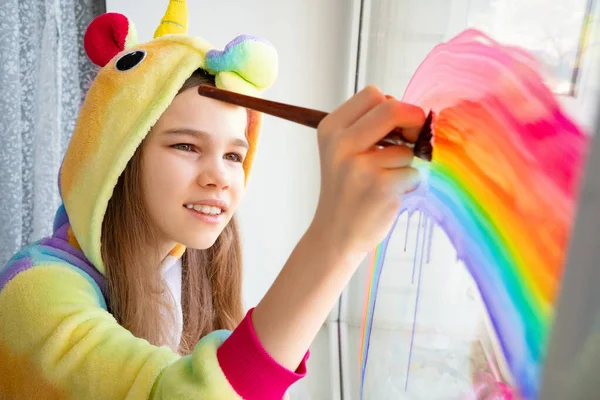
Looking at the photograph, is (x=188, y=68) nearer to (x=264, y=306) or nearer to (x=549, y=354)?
(x=264, y=306)

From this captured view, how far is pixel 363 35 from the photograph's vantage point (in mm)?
1317

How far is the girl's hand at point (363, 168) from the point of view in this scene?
1.16 feet

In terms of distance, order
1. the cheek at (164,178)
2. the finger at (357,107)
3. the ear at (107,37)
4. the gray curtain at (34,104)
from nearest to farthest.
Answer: the finger at (357,107) → the cheek at (164,178) → the ear at (107,37) → the gray curtain at (34,104)

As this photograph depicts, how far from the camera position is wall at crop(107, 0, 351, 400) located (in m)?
1.43

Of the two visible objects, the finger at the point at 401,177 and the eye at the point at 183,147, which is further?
the eye at the point at 183,147

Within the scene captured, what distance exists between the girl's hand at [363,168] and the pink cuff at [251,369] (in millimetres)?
104

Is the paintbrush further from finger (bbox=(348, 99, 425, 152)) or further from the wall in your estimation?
the wall

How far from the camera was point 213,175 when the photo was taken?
2.31 ft

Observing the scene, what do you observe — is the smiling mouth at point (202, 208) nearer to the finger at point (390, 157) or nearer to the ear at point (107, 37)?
the ear at point (107, 37)

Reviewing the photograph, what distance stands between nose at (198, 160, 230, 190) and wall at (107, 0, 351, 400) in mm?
767

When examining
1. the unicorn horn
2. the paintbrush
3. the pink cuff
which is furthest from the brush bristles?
the unicorn horn

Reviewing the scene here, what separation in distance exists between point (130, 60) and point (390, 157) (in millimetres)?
495

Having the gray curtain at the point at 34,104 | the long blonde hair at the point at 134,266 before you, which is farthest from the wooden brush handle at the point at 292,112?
the gray curtain at the point at 34,104

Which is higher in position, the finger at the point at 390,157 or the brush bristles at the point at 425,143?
the brush bristles at the point at 425,143
